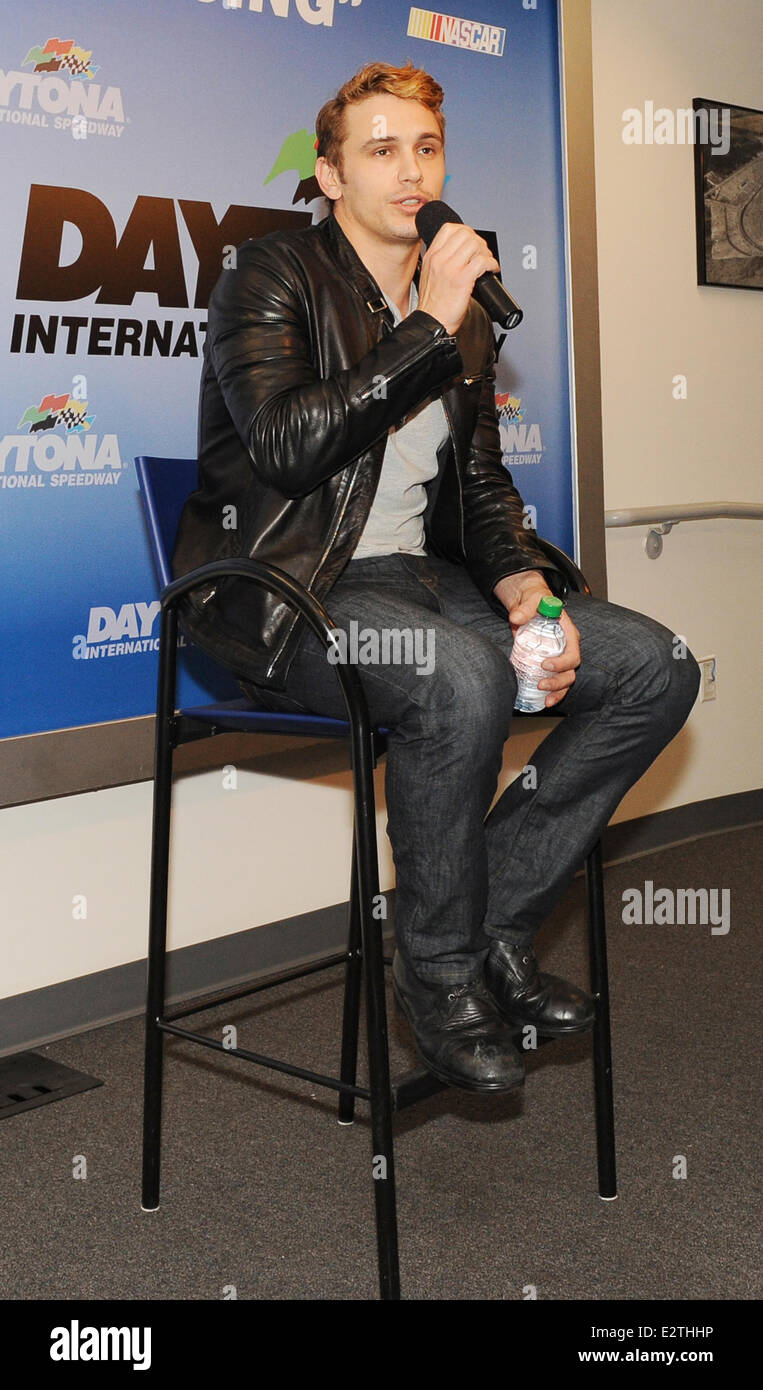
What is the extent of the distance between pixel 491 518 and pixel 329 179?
50 centimetres

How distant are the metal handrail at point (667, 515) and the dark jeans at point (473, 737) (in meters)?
1.51

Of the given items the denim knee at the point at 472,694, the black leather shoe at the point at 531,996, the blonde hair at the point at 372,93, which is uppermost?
the blonde hair at the point at 372,93

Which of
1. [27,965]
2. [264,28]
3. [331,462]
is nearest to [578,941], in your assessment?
[27,965]

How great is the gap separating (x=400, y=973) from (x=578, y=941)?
1.37 metres

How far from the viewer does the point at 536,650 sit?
5.24 feet

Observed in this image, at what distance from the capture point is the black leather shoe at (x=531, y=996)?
1.59m

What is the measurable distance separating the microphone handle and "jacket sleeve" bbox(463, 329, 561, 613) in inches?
13.7

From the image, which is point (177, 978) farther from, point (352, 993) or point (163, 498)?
point (163, 498)

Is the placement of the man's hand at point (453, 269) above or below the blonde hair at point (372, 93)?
below

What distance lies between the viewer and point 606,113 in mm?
3146

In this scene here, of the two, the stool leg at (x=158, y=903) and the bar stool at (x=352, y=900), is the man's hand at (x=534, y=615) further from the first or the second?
the stool leg at (x=158, y=903)
